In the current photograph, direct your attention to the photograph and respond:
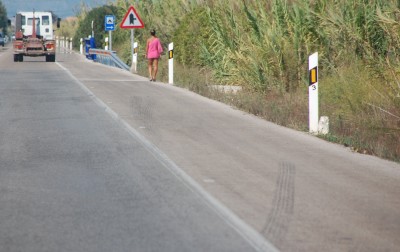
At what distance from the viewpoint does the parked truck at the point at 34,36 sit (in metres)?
52.9

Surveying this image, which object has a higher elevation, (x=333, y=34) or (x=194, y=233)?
(x=333, y=34)

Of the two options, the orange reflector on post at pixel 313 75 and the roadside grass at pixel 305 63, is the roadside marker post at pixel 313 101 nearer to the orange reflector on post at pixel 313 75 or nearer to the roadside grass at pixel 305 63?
the orange reflector on post at pixel 313 75

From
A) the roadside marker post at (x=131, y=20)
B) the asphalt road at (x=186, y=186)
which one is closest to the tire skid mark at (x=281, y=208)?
the asphalt road at (x=186, y=186)

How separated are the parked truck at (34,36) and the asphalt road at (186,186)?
34887 mm

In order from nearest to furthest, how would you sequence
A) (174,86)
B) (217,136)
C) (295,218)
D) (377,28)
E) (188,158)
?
(295,218), (188,158), (217,136), (377,28), (174,86)

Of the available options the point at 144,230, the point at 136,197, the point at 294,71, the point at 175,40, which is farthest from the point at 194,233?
the point at 175,40

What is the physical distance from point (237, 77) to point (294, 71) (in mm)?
2984

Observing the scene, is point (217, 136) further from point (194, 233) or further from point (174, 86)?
point (174, 86)

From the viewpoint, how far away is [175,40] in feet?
118

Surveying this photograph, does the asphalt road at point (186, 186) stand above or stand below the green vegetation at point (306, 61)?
below

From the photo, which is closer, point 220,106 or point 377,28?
point 377,28

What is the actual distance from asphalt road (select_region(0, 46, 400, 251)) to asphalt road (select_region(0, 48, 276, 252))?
13mm

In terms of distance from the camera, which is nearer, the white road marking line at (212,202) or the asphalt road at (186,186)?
the white road marking line at (212,202)

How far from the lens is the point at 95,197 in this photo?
379 inches
